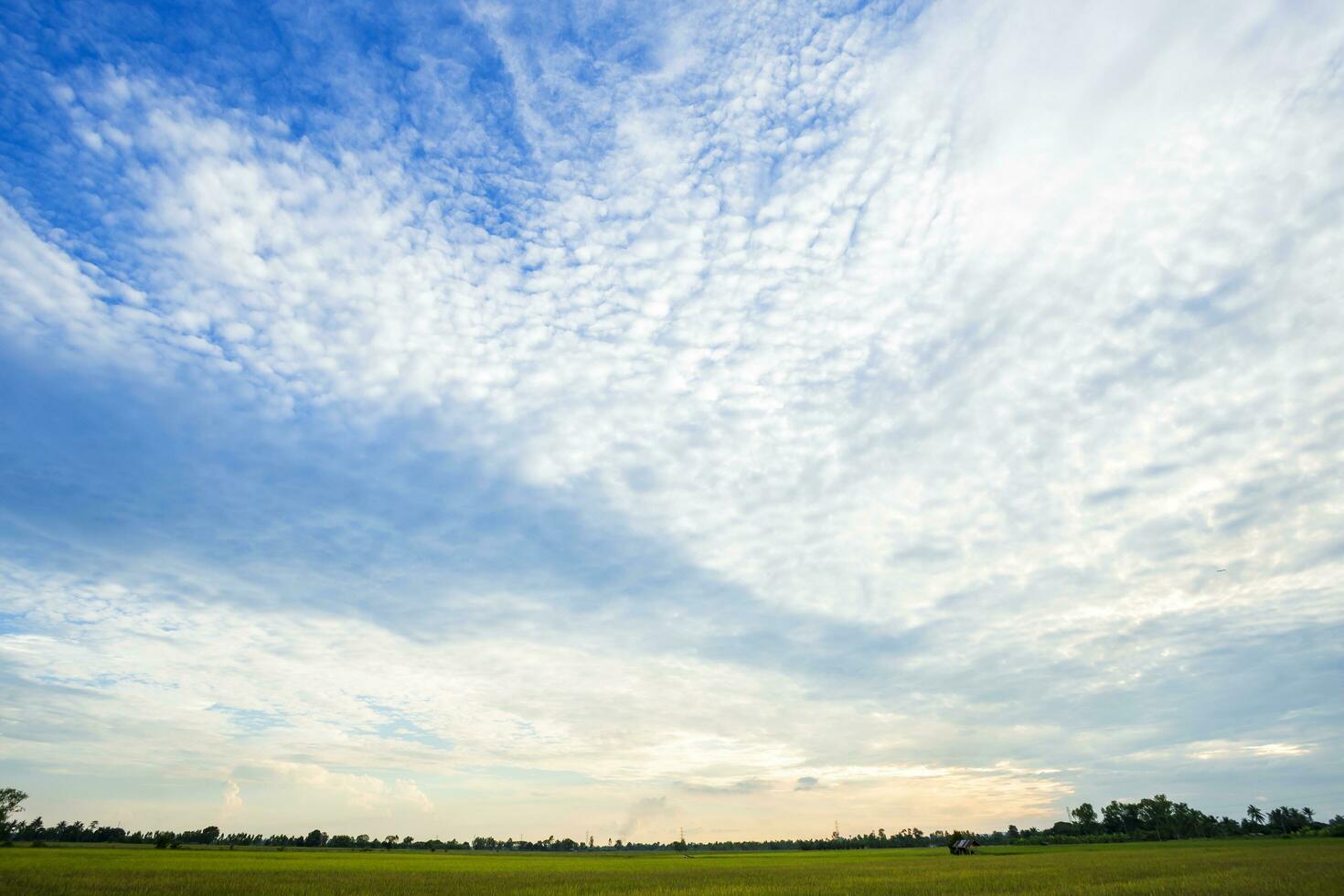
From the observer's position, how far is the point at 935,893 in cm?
2839

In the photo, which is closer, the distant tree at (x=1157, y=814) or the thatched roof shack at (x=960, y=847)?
the thatched roof shack at (x=960, y=847)

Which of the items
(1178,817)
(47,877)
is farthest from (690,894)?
(1178,817)

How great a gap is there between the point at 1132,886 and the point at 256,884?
1596 inches

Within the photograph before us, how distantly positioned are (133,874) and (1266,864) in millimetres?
66715

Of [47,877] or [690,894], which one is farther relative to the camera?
[47,877]

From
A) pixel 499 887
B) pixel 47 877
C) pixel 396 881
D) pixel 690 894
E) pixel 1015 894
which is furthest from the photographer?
pixel 396 881

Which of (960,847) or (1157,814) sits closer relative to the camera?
(960,847)

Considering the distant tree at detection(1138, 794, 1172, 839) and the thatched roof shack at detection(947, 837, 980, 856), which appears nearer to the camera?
the thatched roof shack at detection(947, 837, 980, 856)

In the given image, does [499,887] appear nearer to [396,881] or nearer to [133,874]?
[396,881]

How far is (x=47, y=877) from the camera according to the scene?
33156 mm

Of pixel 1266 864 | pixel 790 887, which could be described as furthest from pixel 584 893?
pixel 1266 864

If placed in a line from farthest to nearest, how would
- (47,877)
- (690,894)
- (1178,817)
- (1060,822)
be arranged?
(1060,822), (1178,817), (47,877), (690,894)

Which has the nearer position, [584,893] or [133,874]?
[584,893]

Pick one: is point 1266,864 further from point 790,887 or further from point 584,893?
point 584,893
